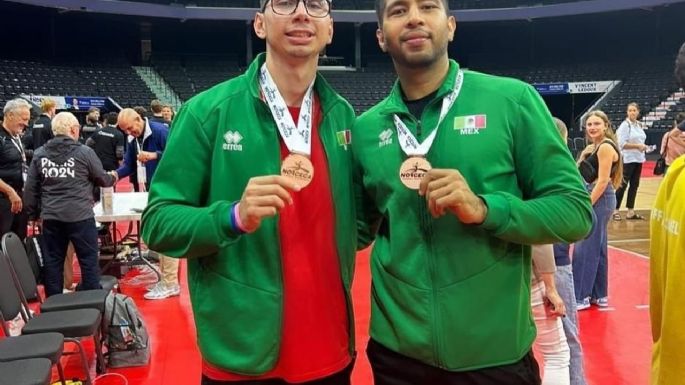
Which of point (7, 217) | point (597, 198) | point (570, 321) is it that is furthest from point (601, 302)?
point (7, 217)

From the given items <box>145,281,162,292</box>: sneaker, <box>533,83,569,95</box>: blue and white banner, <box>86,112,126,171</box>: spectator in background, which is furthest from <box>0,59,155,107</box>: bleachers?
<box>533,83,569,95</box>: blue and white banner

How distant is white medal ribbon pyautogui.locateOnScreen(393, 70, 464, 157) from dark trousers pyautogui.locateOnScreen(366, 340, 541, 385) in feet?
1.69

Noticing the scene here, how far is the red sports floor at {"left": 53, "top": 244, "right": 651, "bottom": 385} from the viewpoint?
3.44m

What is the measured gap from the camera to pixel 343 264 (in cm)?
150

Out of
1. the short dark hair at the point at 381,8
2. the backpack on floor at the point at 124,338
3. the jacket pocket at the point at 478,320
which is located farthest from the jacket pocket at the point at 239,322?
the backpack on floor at the point at 124,338

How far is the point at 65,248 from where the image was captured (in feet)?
15.0

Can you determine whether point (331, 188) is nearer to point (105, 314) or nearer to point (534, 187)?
point (534, 187)

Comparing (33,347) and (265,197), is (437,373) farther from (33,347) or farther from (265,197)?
(33,347)

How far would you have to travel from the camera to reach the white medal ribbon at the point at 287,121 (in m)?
1.43

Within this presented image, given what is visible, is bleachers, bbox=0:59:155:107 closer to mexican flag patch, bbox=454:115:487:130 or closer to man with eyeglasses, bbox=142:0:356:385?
man with eyeglasses, bbox=142:0:356:385

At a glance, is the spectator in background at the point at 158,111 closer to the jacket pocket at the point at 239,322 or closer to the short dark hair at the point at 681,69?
the jacket pocket at the point at 239,322

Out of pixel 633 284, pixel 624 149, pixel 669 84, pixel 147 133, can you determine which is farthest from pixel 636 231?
pixel 669 84

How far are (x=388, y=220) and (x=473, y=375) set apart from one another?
0.44m

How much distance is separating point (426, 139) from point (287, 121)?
0.35 metres
